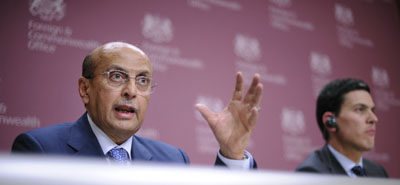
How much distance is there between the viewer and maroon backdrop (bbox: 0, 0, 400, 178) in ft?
6.54

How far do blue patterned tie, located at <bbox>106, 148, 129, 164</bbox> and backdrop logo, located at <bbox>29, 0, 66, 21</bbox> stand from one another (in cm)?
102

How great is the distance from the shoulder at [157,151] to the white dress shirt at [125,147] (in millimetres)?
49

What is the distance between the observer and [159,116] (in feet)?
7.77

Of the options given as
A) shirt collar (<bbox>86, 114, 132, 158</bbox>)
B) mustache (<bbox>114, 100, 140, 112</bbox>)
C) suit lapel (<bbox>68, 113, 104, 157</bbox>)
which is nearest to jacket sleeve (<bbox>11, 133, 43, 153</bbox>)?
suit lapel (<bbox>68, 113, 104, 157</bbox>)

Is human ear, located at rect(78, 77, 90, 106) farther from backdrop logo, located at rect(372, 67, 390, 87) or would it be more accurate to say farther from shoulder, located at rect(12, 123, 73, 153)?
backdrop logo, located at rect(372, 67, 390, 87)

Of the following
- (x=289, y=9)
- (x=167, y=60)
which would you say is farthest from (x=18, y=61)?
(x=289, y=9)

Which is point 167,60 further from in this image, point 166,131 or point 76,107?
point 76,107

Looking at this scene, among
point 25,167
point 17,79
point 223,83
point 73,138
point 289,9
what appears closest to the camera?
point 25,167

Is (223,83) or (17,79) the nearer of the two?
(17,79)

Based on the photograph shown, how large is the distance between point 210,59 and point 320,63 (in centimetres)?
123

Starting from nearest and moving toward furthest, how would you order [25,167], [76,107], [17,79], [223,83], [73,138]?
[25,167]
[73,138]
[17,79]
[76,107]
[223,83]

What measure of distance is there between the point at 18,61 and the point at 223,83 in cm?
143

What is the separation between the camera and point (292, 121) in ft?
9.82

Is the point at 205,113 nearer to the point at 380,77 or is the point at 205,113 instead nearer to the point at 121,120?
the point at 121,120
